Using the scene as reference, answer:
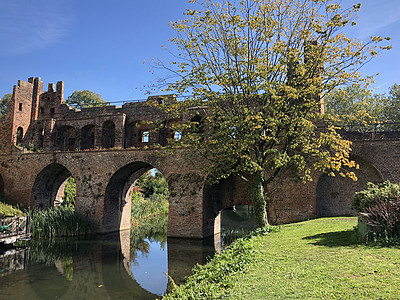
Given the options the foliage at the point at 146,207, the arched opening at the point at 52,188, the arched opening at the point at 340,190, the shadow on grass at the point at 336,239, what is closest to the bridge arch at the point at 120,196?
the foliage at the point at 146,207

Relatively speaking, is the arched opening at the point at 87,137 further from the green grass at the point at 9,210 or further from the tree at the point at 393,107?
the tree at the point at 393,107

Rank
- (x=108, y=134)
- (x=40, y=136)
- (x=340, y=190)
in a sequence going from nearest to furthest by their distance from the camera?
1. (x=340, y=190)
2. (x=108, y=134)
3. (x=40, y=136)

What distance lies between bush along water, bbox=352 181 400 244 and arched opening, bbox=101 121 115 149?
2042 centimetres

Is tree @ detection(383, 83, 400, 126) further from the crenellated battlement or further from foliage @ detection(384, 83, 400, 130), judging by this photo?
the crenellated battlement

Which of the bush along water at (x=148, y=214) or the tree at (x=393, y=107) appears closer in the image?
the bush along water at (x=148, y=214)

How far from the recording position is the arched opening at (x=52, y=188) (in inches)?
908

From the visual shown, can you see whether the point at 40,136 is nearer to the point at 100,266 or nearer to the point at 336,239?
the point at 100,266

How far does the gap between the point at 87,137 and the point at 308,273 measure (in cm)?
2501

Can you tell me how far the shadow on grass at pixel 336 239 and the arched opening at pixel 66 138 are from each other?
Answer: 76.4 feet

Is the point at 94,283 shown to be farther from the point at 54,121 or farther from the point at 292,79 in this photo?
the point at 54,121

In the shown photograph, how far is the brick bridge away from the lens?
16.8 meters

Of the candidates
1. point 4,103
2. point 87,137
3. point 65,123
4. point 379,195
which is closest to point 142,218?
point 87,137

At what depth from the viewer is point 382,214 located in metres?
7.89

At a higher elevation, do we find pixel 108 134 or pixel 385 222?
pixel 108 134
